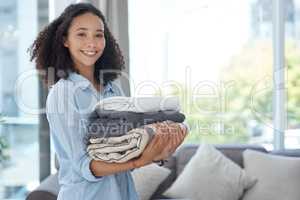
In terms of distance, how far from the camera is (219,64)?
12.1 ft

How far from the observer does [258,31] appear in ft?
12.1

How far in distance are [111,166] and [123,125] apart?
13cm

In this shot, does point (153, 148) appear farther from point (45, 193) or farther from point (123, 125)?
point (45, 193)

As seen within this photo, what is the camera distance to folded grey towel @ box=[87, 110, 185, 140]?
4.32ft

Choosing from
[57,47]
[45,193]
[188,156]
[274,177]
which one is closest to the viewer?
[57,47]

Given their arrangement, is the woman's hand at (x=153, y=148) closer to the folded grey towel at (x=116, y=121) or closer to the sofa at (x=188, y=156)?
the folded grey towel at (x=116, y=121)

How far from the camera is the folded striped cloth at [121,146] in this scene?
1.26 metres

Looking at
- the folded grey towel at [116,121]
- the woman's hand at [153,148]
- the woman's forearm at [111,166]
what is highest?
the folded grey towel at [116,121]

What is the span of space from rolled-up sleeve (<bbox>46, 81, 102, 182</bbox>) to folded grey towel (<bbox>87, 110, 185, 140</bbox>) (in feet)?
0.13

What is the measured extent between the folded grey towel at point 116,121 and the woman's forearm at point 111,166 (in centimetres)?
9

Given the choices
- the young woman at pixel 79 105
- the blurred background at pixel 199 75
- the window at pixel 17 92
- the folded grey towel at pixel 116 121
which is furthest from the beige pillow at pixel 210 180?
Result: the folded grey towel at pixel 116 121

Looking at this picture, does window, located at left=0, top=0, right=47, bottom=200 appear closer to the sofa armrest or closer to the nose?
the sofa armrest

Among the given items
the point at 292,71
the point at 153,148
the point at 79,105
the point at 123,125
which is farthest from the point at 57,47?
the point at 292,71

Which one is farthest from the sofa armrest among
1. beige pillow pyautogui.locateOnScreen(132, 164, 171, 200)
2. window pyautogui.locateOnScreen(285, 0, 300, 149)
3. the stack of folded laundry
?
window pyautogui.locateOnScreen(285, 0, 300, 149)
